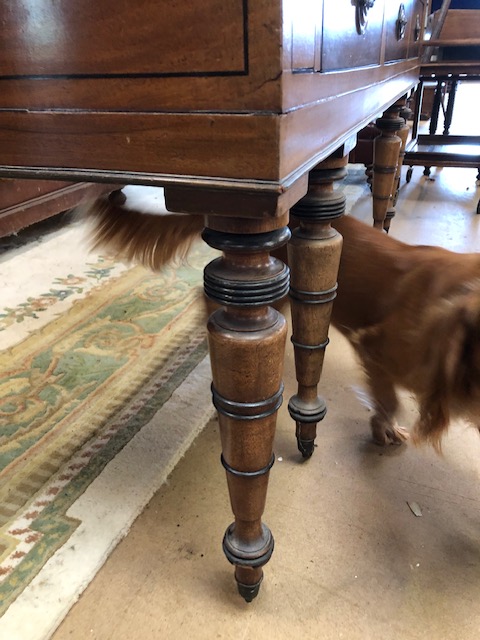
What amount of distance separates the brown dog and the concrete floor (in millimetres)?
120

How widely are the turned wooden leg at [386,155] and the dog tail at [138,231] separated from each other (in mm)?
1003

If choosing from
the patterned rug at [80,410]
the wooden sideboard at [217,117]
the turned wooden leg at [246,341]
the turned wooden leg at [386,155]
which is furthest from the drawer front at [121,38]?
the turned wooden leg at [386,155]

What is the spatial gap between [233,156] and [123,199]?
45cm

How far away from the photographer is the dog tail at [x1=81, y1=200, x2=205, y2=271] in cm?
78

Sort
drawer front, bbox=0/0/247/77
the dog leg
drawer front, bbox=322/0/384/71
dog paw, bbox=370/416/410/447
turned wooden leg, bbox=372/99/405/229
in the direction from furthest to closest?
turned wooden leg, bbox=372/99/405/229, dog paw, bbox=370/416/410/447, the dog leg, drawer front, bbox=322/0/384/71, drawer front, bbox=0/0/247/77

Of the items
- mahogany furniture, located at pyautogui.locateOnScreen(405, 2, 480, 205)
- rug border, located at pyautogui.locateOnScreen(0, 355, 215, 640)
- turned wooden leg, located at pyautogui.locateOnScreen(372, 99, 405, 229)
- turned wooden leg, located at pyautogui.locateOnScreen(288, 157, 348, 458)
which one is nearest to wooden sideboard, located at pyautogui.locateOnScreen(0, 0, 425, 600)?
turned wooden leg, located at pyautogui.locateOnScreen(288, 157, 348, 458)

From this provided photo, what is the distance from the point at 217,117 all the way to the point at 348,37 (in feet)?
0.94

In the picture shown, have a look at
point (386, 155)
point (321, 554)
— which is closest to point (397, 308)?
point (321, 554)

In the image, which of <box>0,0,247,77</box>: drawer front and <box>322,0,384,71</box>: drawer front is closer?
<box>0,0,247,77</box>: drawer front

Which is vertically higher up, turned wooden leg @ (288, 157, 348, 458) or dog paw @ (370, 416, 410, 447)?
turned wooden leg @ (288, 157, 348, 458)

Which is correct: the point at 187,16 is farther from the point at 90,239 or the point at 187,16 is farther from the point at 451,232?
the point at 451,232

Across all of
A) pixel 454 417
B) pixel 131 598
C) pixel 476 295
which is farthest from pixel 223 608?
pixel 476 295

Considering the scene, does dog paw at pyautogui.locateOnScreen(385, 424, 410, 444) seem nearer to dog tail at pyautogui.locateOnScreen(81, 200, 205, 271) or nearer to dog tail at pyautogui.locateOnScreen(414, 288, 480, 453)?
dog tail at pyautogui.locateOnScreen(414, 288, 480, 453)

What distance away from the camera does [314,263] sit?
0.80 m
